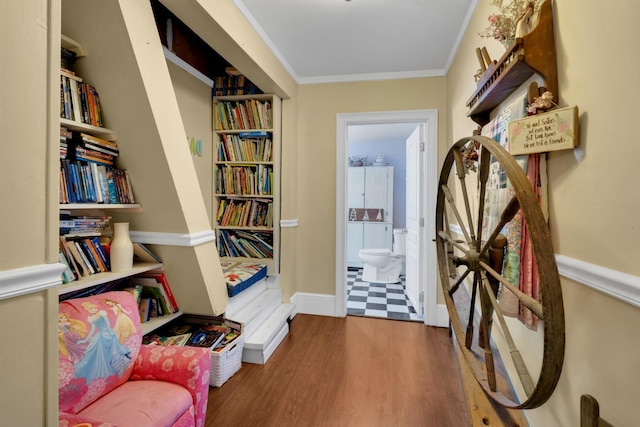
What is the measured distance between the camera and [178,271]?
5.51ft

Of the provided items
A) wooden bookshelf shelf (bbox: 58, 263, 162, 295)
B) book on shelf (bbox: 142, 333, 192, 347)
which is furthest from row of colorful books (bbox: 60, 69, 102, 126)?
book on shelf (bbox: 142, 333, 192, 347)

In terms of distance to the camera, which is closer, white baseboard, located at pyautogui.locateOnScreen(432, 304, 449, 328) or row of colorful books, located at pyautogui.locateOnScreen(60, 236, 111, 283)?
row of colorful books, located at pyautogui.locateOnScreen(60, 236, 111, 283)

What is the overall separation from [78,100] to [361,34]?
1.85 metres

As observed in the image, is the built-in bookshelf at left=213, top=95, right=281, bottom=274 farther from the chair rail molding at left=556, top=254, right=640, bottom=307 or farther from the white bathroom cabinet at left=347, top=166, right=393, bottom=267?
the white bathroom cabinet at left=347, top=166, right=393, bottom=267

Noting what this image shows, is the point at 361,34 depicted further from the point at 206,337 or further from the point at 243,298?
the point at 206,337

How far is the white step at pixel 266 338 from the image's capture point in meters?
2.04

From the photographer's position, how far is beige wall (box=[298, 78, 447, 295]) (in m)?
2.82

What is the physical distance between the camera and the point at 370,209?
16.8 ft

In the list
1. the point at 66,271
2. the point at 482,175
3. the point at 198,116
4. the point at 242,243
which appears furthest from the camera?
the point at 242,243

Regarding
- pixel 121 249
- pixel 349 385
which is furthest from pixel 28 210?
pixel 349 385

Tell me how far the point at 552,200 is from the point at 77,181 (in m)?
1.92

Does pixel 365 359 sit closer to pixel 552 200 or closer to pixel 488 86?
pixel 552 200

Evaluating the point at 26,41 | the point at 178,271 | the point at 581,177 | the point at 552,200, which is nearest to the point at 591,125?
the point at 581,177

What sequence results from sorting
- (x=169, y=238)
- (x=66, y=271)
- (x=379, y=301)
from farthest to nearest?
(x=379, y=301)
(x=169, y=238)
(x=66, y=271)
